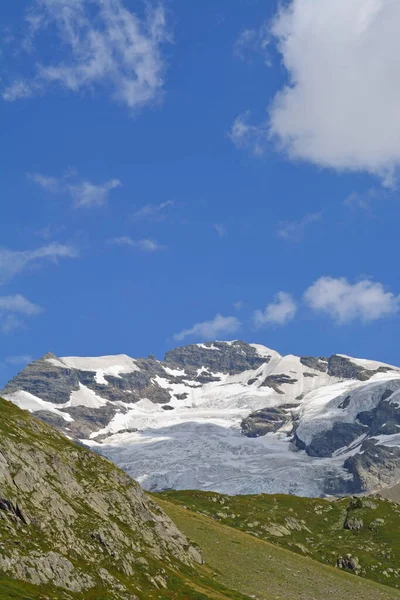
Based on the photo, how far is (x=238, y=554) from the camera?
14638 centimetres

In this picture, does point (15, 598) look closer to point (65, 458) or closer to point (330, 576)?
point (65, 458)

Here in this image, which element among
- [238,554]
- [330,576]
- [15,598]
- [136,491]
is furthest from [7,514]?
[330,576]

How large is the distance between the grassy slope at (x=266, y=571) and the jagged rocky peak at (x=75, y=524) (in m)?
9.45

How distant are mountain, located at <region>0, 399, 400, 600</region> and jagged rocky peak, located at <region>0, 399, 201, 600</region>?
18 centimetres

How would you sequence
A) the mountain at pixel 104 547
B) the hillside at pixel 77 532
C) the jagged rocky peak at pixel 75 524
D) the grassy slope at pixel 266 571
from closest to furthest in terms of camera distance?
the hillside at pixel 77 532, the mountain at pixel 104 547, the jagged rocky peak at pixel 75 524, the grassy slope at pixel 266 571

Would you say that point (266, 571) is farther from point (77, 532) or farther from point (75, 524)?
point (77, 532)

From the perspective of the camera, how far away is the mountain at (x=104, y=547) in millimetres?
90500

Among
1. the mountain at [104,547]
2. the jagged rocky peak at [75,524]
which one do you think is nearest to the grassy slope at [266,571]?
the mountain at [104,547]

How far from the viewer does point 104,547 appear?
4151 inches

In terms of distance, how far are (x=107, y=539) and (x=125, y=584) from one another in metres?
9.94

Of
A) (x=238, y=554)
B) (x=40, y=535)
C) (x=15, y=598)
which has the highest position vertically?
(x=238, y=554)

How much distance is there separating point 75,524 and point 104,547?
17.5 ft

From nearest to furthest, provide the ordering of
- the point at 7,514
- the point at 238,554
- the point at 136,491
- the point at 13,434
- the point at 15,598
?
1. the point at 15,598
2. the point at 7,514
3. the point at 13,434
4. the point at 136,491
5. the point at 238,554

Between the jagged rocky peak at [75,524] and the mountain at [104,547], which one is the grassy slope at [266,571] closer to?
the mountain at [104,547]
